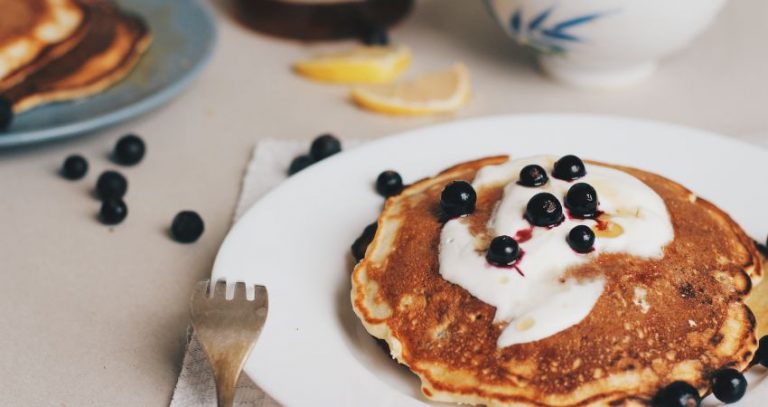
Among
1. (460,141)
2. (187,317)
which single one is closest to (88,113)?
(187,317)

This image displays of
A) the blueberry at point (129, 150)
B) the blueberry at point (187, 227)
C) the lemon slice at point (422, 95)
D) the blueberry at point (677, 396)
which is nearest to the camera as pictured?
the blueberry at point (677, 396)

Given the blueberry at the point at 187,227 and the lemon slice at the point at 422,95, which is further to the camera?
the lemon slice at the point at 422,95

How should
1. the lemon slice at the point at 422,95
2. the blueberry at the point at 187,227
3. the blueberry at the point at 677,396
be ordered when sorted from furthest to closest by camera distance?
the lemon slice at the point at 422,95, the blueberry at the point at 187,227, the blueberry at the point at 677,396

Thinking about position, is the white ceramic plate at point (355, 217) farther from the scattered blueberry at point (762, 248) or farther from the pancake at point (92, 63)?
the pancake at point (92, 63)

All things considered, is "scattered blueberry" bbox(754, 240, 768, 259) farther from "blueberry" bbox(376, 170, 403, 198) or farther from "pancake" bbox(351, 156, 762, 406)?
"blueberry" bbox(376, 170, 403, 198)

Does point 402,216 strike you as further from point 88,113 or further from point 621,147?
point 88,113

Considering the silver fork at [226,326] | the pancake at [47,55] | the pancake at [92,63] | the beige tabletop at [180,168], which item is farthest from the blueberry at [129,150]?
the silver fork at [226,326]

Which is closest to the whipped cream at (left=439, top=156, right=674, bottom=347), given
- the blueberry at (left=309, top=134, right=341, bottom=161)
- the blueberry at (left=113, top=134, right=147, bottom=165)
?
the blueberry at (left=309, top=134, right=341, bottom=161)
